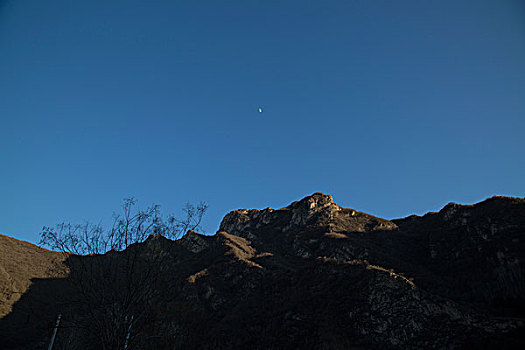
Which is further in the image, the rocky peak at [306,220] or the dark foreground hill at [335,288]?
the rocky peak at [306,220]

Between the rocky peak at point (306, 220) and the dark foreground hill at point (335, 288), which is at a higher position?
the rocky peak at point (306, 220)

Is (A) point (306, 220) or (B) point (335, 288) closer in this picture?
(B) point (335, 288)

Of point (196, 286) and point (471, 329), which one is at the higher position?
point (196, 286)

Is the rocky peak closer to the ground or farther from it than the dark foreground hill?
farther from it

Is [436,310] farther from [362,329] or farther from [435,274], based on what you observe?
[435,274]

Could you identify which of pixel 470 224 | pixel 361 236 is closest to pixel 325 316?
pixel 361 236

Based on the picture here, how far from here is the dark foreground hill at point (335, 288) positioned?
3225 cm

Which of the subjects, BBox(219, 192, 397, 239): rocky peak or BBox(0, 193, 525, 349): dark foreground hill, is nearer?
BBox(0, 193, 525, 349): dark foreground hill

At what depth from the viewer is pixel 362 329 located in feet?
123

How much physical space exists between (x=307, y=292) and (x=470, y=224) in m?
39.8

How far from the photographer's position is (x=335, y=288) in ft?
157

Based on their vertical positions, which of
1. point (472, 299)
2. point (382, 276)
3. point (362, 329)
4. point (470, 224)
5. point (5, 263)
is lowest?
point (362, 329)

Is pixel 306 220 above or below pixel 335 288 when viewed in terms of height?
above

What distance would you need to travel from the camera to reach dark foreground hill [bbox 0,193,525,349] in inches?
1270
